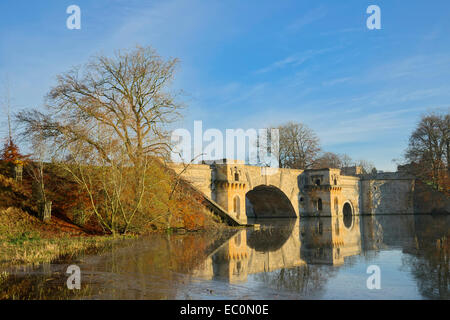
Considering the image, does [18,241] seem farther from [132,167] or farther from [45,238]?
[132,167]

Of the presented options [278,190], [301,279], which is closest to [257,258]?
[301,279]

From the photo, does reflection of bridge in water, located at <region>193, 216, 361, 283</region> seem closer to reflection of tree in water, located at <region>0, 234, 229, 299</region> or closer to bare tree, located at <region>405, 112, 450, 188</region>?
reflection of tree in water, located at <region>0, 234, 229, 299</region>

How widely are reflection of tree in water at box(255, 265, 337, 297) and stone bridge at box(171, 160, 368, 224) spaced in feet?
70.9

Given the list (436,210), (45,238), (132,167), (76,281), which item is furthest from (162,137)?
(436,210)

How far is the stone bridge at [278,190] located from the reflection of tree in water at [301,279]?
21.6 meters

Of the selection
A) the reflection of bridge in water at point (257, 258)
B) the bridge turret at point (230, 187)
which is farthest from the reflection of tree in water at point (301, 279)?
the bridge turret at point (230, 187)

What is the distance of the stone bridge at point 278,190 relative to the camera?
3216 cm

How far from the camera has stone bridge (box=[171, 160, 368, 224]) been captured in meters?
32.2

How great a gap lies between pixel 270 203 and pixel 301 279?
36.4 metres

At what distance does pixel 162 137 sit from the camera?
19906 mm

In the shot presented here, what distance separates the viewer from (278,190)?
40562mm

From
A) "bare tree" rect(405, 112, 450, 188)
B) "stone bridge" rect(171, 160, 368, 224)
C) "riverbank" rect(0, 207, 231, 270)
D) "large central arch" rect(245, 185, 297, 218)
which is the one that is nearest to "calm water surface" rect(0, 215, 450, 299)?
"riverbank" rect(0, 207, 231, 270)

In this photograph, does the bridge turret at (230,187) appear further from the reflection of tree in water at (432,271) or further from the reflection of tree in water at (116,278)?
the reflection of tree in water at (432,271)

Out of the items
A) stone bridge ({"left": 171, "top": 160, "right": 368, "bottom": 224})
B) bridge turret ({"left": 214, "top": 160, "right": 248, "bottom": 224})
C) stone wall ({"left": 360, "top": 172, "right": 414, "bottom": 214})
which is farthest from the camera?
stone wall ({"left": 360, "top": 172, "right": 414, "bottom": 214})
